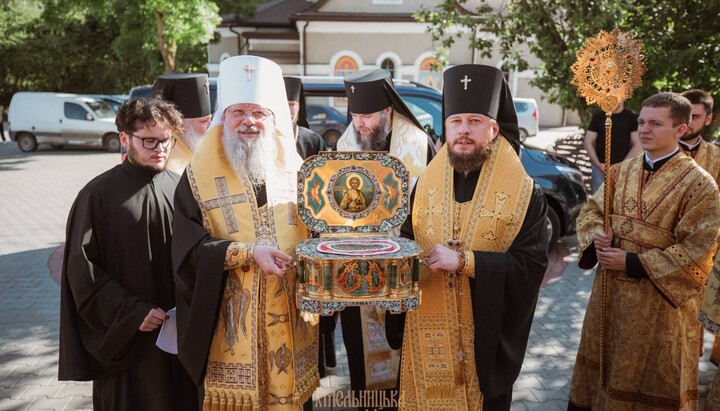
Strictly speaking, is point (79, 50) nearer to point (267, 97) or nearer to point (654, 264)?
point (267, 97)

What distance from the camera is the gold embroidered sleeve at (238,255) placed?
113 inches

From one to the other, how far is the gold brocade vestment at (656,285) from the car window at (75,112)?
2172 centimetres

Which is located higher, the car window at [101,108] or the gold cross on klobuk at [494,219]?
Answer: the car window at [101,108]

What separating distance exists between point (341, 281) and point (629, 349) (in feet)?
7.21

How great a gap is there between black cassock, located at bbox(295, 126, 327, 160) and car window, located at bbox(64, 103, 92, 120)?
18.9 m

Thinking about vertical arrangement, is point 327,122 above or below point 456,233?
above

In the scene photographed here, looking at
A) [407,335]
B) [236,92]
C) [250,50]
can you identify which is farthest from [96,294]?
[250,50]

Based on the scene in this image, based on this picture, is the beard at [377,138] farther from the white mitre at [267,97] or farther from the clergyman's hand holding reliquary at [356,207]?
the clergyman's hand holding reliquary at [356,207]

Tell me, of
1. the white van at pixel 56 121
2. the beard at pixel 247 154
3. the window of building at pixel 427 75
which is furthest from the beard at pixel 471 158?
the window of building at pixel 427 75

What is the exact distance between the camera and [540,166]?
319 inches

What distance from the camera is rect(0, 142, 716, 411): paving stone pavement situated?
4.53 meters

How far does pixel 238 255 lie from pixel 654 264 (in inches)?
98.2

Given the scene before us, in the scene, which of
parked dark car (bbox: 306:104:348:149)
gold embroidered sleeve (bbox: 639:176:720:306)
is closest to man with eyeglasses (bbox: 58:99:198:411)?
gold embroidered sleeve (bbox: 639:176:720:306)

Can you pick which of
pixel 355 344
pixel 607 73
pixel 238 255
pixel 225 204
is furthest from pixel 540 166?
pixel 238 255
